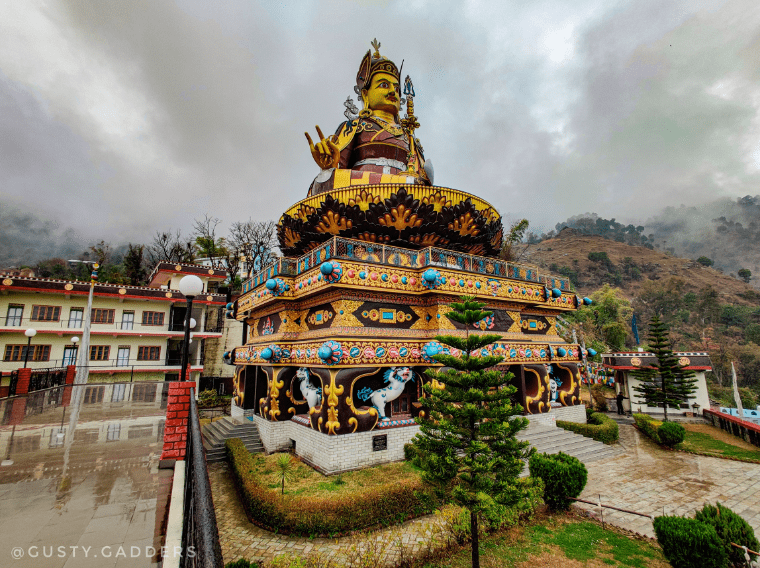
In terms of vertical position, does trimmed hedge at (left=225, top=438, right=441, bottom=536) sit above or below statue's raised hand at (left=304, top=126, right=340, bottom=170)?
below

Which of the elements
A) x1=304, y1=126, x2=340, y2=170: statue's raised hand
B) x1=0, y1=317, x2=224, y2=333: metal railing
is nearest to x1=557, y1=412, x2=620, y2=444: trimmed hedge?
x1=304, y1=126, x2=340, y2=170: statue's raised hand

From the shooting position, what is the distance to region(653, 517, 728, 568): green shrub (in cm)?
600

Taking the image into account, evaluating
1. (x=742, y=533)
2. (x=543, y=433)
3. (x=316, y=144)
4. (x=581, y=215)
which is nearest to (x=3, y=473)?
(x=742, y=533)

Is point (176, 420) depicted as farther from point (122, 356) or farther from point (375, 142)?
point (122, 356)

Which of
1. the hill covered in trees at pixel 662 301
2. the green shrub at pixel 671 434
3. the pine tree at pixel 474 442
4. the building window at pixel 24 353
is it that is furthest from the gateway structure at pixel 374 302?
the hill covered in trees at pixel 662 301

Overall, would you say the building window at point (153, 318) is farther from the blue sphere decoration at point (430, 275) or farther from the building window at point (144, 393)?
the blue sphere decoration at point (430, 275)

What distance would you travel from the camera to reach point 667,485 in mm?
10820

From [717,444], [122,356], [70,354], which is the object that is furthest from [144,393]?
[717,444]

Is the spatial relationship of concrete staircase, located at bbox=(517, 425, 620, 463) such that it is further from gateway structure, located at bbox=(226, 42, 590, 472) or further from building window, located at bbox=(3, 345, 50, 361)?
building window, located at bbox=(3, 345, 50, 361)

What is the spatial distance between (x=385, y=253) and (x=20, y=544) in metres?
10.3

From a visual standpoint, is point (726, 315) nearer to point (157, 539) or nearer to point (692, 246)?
point (157, 539)

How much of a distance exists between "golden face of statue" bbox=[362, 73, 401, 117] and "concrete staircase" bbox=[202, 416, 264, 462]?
16733mm

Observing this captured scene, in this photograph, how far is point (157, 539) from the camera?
12.9 feet

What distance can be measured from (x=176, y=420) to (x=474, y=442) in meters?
5.38
